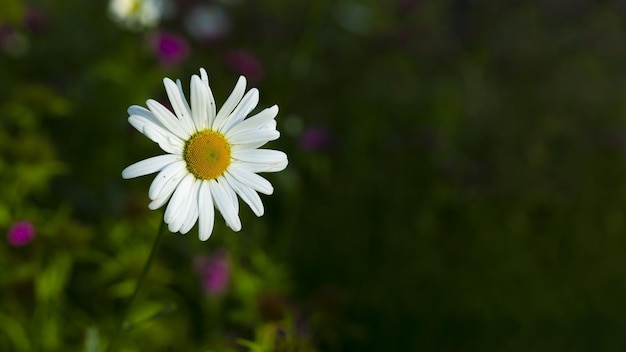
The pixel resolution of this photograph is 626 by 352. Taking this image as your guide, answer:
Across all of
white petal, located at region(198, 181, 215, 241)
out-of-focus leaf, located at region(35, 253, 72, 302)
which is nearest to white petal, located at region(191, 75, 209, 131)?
white petal, located at region(198, 181, 215, 241)

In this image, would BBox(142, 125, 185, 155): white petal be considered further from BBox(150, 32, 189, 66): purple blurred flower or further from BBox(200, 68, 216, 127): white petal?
BBox(150, 32, 189, 66): purple blurred flower

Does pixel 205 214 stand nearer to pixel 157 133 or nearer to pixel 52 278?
pixel 157 133

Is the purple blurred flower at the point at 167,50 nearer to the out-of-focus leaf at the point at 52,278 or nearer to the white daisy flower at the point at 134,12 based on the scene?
the white daisy flower at the point at 134,12

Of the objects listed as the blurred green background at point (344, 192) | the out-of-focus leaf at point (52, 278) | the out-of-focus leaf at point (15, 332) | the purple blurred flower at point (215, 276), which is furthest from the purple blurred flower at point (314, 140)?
the out-of-focus leaf at point (15, 332)

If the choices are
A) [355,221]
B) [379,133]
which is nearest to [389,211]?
[355,221]

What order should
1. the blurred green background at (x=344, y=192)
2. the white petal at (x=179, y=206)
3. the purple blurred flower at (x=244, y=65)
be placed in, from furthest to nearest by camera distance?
the purple blurred flower at (x=244, y=65), the blurred green background at (x=344, y=192), the white petal at (x=179, y=206)

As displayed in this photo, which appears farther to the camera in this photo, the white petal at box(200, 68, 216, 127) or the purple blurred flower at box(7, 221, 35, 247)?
the purple blurred flower at box(7, 221, 35, 247)
